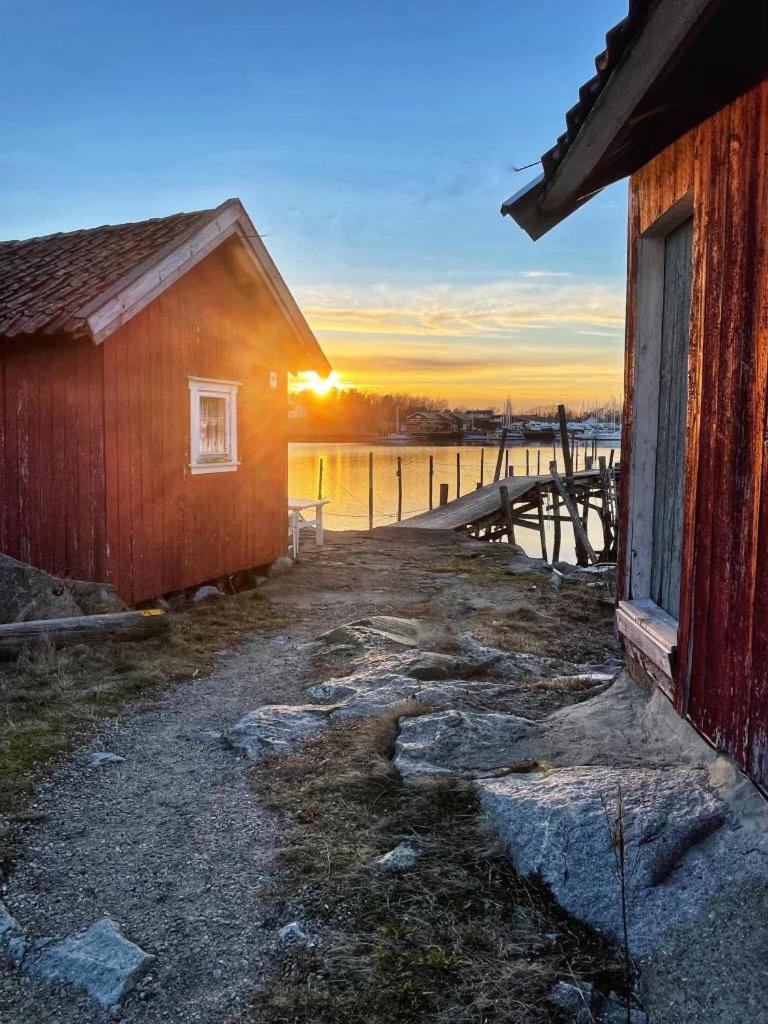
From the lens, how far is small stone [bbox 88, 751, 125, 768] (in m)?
4.67

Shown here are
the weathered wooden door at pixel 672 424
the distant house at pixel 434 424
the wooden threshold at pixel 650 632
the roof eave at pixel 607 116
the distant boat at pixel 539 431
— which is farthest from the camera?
the distant boat at pixel 539 431

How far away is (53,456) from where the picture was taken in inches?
323

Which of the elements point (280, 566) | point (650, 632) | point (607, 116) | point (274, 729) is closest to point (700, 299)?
point (607, 116)

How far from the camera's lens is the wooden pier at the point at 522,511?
1839cm

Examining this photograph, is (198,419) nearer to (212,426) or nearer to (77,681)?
(212,426)

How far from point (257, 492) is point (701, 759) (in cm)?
831

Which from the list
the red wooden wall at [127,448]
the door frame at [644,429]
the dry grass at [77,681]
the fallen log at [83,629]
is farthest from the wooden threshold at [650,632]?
the red wooden wall at [127,448]

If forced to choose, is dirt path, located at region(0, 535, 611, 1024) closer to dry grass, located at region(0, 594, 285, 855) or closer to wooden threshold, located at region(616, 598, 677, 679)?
dry grass, located at region(0, 594, 285, 855)

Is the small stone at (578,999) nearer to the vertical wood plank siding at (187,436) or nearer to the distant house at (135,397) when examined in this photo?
the distant house at (135,397)

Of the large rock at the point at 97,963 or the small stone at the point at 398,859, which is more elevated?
the small stone at the point at 398,859

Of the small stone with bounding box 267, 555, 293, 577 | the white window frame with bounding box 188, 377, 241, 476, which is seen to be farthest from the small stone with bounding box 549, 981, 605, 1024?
the small stone with bounding box 267, 555, 293, 577

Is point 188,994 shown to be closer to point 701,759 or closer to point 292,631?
point 701,759

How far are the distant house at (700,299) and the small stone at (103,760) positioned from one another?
311 centimetres

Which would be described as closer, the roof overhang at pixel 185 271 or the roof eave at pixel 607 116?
the roof eave at pixel 607 116
